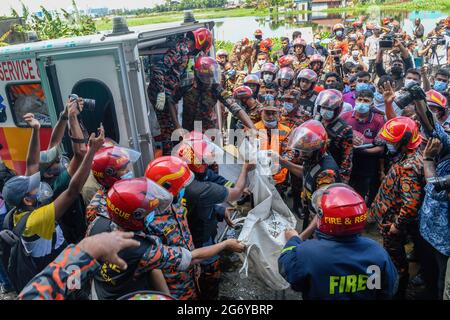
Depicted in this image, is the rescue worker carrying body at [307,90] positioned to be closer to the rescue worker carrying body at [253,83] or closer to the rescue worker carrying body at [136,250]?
the rescue worker carrying body at [253,83]

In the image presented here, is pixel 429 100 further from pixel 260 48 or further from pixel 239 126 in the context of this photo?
pixel 260 48

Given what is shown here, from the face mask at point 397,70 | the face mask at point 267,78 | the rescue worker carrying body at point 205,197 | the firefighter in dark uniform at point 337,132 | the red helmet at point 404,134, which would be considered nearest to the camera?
the rescue worker carrying body at point 205,197

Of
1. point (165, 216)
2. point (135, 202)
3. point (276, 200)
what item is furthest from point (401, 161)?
point (135, 202)

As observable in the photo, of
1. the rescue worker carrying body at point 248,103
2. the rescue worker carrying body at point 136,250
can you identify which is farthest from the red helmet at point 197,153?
the rescue worker carrying body at point 248,103

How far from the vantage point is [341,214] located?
212 centimetres

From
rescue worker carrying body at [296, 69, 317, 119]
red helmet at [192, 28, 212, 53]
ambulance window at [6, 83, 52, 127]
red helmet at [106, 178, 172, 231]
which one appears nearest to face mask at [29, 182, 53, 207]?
red helmet at [106, 178, 172, 231]

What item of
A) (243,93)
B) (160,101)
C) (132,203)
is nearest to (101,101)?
(160,101)

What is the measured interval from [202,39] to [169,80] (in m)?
0.84

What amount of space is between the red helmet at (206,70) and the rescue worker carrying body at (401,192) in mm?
2324

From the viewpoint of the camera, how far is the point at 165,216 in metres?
2.55

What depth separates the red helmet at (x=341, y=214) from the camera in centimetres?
212

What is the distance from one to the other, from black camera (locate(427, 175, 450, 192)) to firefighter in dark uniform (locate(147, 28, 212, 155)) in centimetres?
314

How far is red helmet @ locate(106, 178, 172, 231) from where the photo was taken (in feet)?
6.78

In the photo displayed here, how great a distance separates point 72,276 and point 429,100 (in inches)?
162
